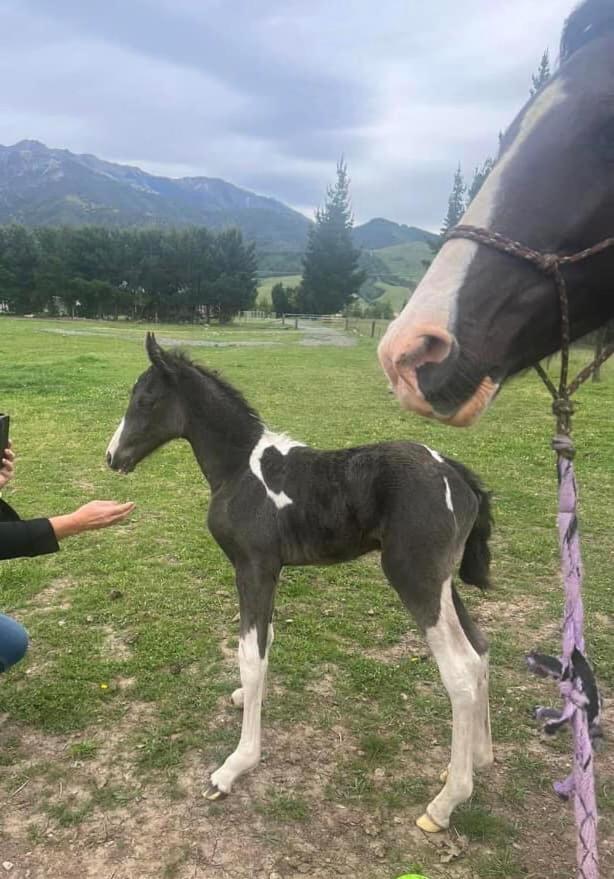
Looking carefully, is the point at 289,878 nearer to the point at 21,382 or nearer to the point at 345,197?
the point at 21,382

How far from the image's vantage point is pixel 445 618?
2.83 m

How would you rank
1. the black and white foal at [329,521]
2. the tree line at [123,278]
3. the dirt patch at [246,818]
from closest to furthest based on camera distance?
the dirt patch at [246,818]
the black and white foal at [329,521]
the tree line at [123,278]

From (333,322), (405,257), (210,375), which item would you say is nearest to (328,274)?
(333,322)

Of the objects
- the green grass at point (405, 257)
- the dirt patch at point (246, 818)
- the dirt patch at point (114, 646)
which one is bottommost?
the dirt patch at point (246, 818)

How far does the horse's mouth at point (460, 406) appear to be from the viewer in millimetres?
1478

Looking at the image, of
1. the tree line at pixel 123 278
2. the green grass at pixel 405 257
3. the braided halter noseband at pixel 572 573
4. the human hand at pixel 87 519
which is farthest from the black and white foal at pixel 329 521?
the green grass at pixel 405 257

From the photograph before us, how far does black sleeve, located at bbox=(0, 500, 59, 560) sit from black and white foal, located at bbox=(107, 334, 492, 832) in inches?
33.5

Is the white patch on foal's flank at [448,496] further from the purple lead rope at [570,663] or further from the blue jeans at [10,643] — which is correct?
the blue jeans at [10,643]

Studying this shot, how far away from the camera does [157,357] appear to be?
3.54 m

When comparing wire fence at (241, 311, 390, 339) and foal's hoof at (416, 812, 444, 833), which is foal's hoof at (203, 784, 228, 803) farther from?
wire fence at (241, 311, 390, 339)

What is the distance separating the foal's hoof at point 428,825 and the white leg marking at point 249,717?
83 centimetres

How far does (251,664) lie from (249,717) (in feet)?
0.87

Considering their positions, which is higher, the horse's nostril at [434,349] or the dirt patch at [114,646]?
the horse's nostril at [434,349]

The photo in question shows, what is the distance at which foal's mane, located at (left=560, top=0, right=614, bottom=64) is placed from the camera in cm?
168
